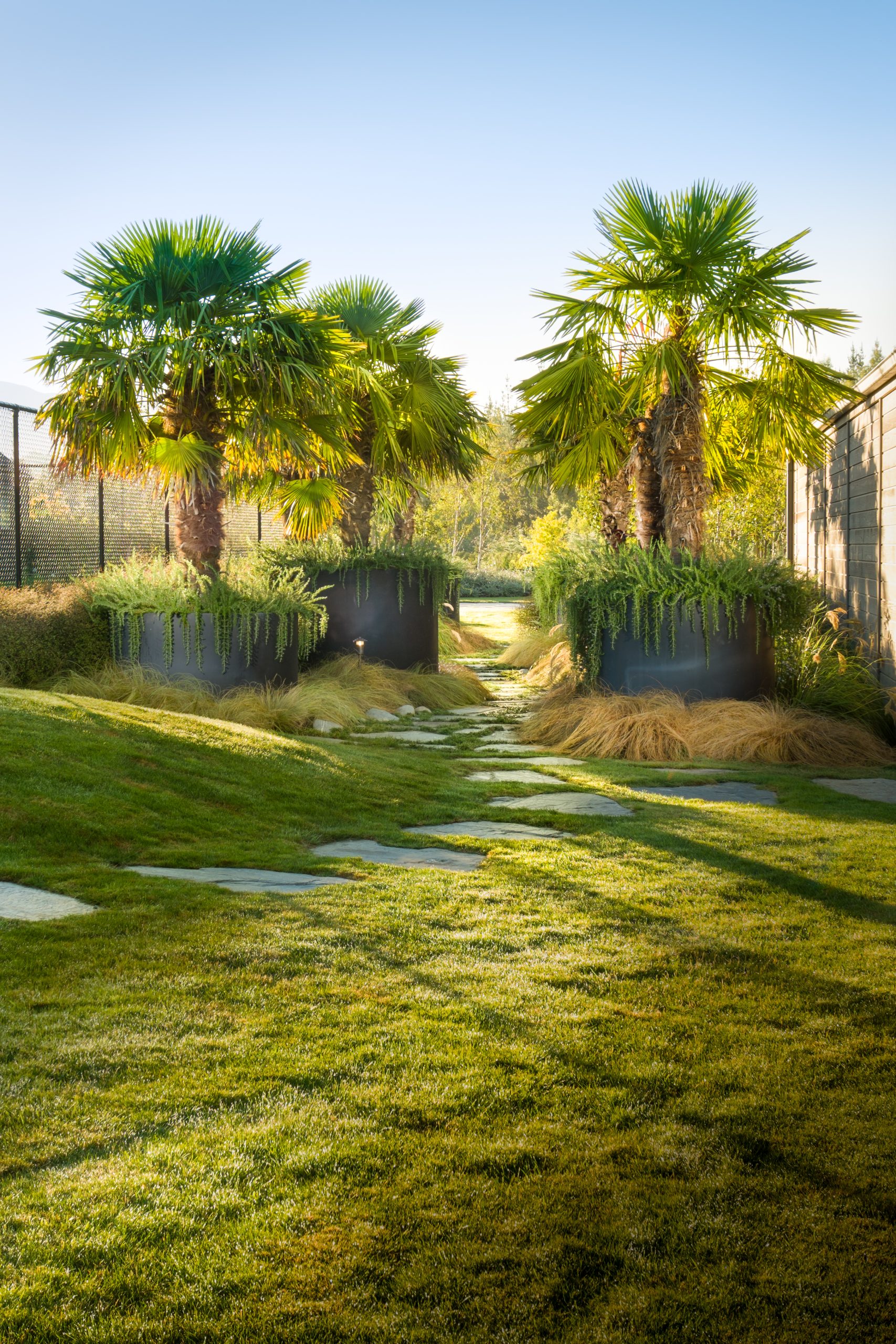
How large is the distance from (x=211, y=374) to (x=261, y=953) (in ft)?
24.3

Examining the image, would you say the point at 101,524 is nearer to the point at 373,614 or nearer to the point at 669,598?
the point at 373,614

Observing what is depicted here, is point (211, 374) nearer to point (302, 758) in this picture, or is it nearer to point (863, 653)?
point (302, 758)

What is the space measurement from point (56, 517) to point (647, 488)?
247 inches

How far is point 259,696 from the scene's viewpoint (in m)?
8.65

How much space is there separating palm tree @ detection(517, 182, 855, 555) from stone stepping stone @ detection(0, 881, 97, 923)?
6.78 m

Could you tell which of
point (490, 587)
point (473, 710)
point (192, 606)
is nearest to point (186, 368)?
point (192, 606)

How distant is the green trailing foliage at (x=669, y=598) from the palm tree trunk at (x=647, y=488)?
49cm

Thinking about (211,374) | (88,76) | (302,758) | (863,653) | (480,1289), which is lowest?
(480,1289)

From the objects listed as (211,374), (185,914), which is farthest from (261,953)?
(211,374)

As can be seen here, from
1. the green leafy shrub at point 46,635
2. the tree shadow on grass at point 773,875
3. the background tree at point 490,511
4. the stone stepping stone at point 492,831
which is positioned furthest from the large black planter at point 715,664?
the background tree at point 490,511

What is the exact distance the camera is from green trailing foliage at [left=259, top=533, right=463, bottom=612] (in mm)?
11617

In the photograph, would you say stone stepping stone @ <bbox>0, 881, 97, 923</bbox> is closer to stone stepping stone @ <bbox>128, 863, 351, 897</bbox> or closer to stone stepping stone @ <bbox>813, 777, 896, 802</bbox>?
stone stepping stone @ <bbox>128, 863, 351, 897</bbox>

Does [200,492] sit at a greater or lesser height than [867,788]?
greater

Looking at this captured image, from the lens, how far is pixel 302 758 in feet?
20.8
